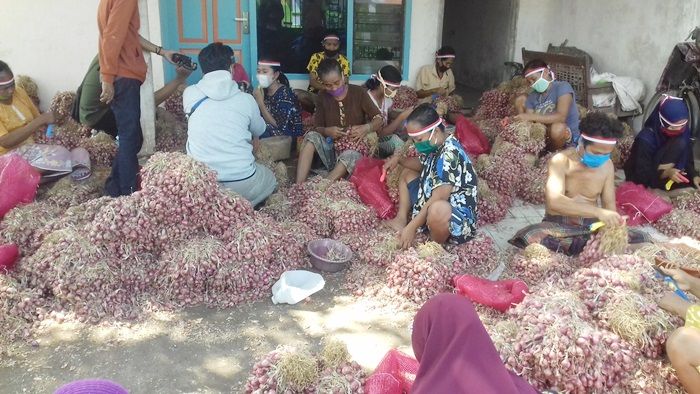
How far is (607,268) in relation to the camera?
10.7ft

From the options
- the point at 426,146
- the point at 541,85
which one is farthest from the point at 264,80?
the point at 541,85

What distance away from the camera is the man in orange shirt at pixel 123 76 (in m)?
4.44

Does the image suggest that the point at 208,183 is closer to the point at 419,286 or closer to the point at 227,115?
the point at 227,115

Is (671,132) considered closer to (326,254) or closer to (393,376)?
(326,254)

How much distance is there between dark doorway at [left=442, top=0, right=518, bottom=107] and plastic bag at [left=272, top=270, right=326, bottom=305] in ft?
22.5

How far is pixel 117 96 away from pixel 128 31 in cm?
54

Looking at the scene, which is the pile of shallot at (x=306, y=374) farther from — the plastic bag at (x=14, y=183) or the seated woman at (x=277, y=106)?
the seated woman at (x=277, y=106)

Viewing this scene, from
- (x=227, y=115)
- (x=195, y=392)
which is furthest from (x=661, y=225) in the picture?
(x=195, y=392)

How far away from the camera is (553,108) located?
19.9ft

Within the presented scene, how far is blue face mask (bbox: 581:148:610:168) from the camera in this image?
3871 mm

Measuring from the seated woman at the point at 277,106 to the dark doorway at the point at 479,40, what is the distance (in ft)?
15.5

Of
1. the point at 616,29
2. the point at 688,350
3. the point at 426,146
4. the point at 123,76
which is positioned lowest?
the point at 688,350

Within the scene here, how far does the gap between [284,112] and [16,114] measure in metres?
2.51

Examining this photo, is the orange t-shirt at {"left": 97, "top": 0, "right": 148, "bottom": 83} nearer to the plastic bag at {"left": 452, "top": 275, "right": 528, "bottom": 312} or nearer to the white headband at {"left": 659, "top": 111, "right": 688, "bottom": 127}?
the plastic bag at {"left": 452, "top": 275, "right": 528, "bottom": 312}
